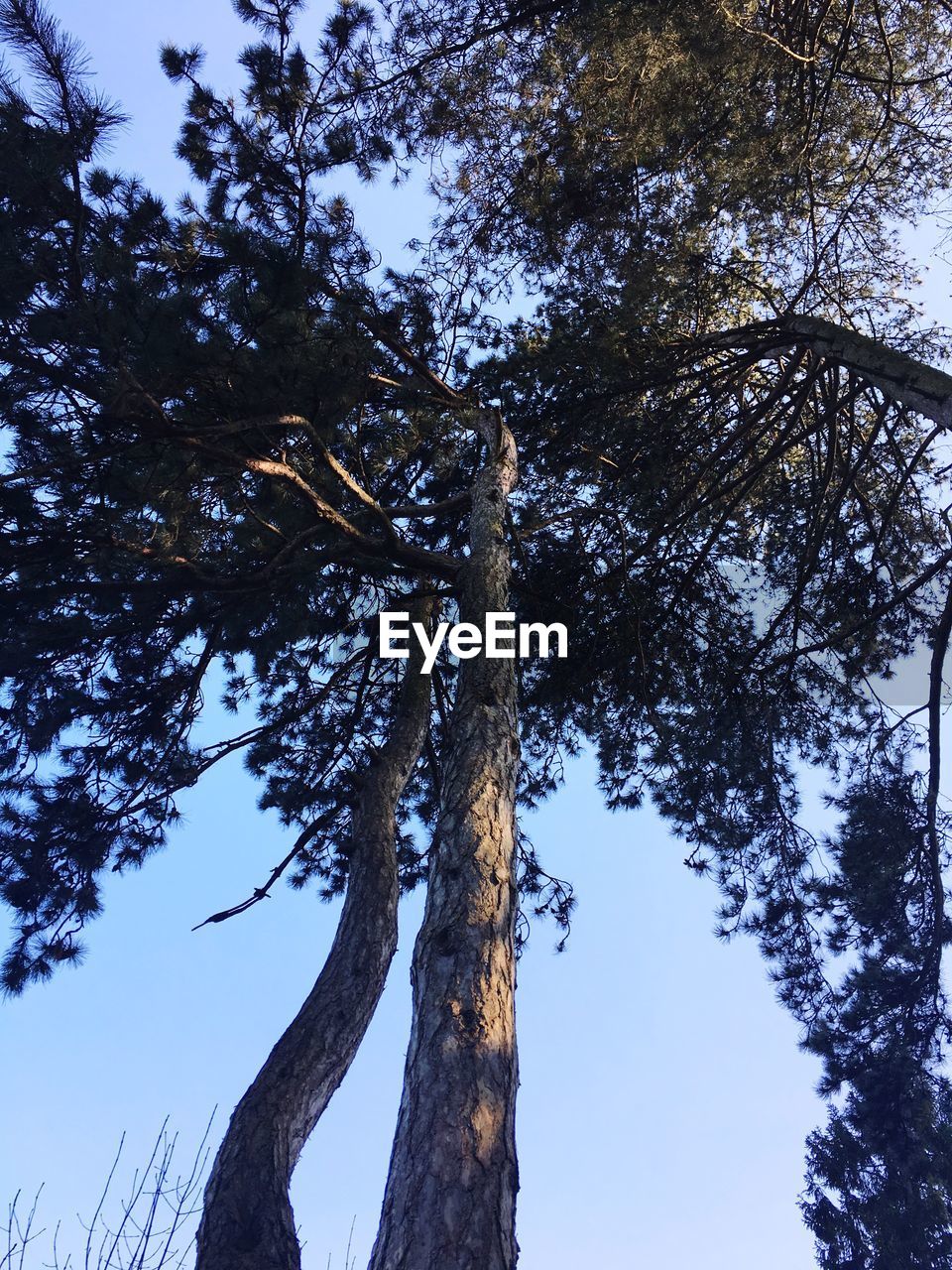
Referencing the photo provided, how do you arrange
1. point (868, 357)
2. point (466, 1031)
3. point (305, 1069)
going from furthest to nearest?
point (868, 357) < point (305, 1069) < point (466, 1031)

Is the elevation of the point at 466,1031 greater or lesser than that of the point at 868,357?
lesser

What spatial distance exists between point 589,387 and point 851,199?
7.81 ft

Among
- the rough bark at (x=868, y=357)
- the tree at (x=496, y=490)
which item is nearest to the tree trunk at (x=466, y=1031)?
the tree at (x=496, y=490)

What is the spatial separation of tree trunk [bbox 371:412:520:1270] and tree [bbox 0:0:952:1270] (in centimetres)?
3

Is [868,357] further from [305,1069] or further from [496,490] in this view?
[305,1069]

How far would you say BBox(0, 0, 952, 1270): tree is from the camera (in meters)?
4.05

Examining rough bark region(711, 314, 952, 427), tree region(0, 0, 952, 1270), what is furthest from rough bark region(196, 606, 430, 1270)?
rough bark region(711, 314, 952, 427)

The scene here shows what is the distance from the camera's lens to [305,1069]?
152 inches

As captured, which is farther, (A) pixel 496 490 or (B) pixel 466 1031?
(A) pixel 496 490

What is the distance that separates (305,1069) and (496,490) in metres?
3.83

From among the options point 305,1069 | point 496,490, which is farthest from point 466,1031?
point 496,490

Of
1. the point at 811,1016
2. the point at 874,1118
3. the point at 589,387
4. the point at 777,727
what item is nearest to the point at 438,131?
the point at 589,387

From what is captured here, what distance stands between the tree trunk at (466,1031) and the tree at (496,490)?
0.03 m

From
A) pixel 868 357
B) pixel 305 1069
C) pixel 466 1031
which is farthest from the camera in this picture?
pixel 868 357
